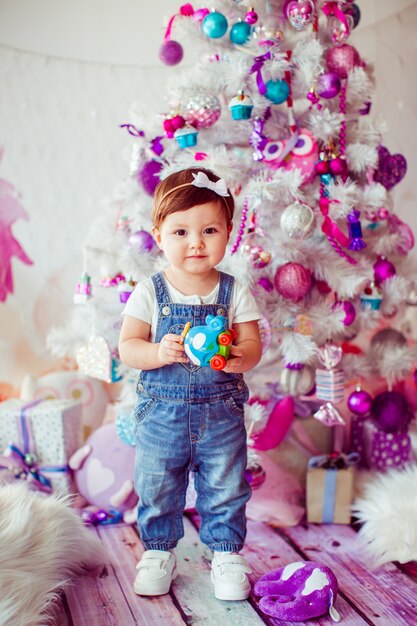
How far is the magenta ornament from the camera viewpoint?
1867 millimetres

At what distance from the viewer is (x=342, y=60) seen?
1.75 meters

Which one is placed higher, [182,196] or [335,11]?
[335,11]

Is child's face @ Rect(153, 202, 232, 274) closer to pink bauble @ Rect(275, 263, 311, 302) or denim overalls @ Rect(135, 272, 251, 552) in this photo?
denim overalls @ Rect(135, 272, 251, 552)

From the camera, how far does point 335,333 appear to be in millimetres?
1809

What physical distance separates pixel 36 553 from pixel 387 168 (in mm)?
1350

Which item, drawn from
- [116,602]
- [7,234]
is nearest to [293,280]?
[116,602]

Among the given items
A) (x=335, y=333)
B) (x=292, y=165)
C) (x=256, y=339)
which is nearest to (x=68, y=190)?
(x=292, y=165)

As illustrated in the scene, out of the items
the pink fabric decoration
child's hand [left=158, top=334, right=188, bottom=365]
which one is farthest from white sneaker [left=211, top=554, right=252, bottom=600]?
the pink fabric decoration

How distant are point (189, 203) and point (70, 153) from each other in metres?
1.39

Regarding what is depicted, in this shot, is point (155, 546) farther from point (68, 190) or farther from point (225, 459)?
point (68, 190)

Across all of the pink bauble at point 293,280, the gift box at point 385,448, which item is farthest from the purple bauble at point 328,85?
the gift box at point 385,448

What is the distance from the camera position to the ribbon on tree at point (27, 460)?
6.13ft

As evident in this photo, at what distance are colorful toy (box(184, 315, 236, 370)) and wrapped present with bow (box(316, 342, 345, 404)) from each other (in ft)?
2.01

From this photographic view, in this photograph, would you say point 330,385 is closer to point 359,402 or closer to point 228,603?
point 359,402
